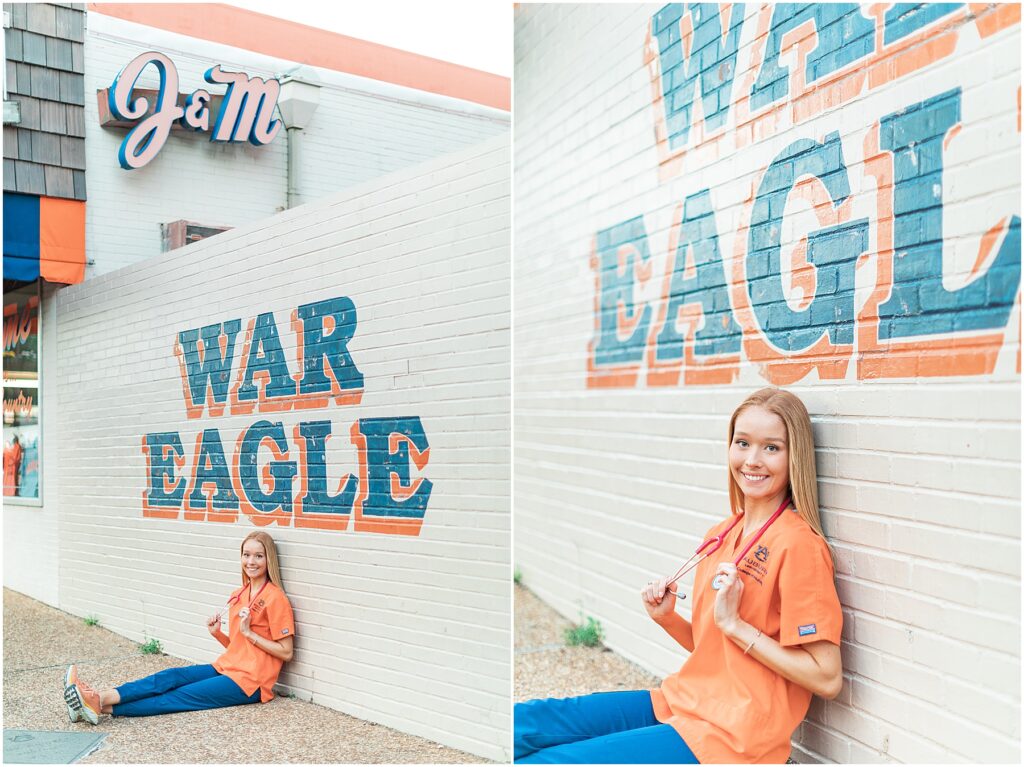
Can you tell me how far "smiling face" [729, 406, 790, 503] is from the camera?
101 inches

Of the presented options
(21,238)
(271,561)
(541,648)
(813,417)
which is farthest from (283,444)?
(541,648)

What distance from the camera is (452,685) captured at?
2.94 metres

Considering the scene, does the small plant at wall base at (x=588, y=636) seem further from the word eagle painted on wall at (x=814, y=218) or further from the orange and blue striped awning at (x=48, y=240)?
the orange and blue striped awning at (x=48, y=240)

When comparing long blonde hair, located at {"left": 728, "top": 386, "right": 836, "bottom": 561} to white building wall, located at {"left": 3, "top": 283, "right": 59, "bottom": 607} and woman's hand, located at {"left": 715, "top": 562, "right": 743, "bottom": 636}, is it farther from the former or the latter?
white building wall, located at {"left": 3, "top": 283, "right": 59, "bottom": 607}

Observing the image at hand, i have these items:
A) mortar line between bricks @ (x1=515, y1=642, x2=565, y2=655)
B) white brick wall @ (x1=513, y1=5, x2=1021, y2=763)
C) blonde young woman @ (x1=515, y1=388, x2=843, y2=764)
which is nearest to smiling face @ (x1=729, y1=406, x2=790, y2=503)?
blonde young woman @ (x1=515, y1=388, x2=843, y2=764)

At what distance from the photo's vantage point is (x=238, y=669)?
300 centimetres

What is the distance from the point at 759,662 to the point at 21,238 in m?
2.48

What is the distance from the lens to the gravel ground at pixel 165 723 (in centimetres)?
297

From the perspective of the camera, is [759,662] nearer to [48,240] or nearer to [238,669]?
[238,669]

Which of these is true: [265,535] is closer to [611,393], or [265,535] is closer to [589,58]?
[611,393]

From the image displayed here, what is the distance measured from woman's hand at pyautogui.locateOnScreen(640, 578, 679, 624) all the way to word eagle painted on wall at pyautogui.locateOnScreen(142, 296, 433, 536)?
27.8 inches

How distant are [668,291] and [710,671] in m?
1.42

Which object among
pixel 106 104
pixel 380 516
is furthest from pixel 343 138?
pixel 380 516

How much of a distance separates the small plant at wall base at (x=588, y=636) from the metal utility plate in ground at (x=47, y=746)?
6.24ft
